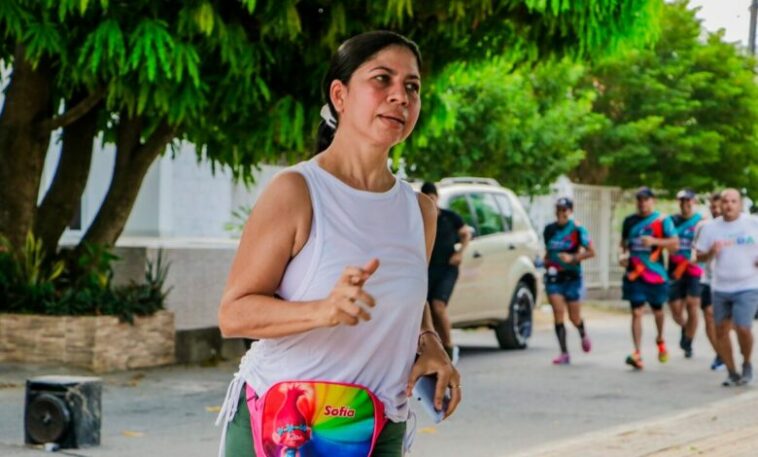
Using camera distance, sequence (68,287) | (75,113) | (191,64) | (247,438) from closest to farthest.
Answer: (247,438)
(191,64)
(75,113)
(68,287)

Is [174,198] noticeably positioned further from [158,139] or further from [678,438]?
[678,438]

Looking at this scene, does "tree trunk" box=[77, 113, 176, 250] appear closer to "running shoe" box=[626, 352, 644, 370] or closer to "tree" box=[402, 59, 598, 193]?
"running shoe" box=[626, 352, 644, 370]

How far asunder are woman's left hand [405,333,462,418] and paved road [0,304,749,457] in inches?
205

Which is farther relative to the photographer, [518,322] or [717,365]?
[518,322]

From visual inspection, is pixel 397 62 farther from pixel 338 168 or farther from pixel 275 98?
pixel 275 98

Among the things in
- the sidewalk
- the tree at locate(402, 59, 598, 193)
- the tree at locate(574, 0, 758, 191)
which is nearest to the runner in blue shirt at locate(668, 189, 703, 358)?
the sidewalk

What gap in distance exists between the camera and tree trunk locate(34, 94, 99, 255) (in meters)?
13.3

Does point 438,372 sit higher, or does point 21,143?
point 21,143

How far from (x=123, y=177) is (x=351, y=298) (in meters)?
10.9

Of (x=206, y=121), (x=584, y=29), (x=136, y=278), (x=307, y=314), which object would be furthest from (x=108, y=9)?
(x=307, y=314)

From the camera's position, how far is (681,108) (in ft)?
89.0

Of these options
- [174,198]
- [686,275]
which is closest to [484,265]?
[686,275]

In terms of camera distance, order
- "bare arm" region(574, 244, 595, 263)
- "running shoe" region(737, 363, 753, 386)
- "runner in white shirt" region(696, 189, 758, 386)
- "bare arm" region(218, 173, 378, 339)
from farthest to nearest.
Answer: "bare arm" region(574, 244, 595, 263), "running shoe" region(737, 363, 753, 386), "runner in white shirt" region(696, 189, 758, 386), "bare arm" region(218, 173, 378, 339)

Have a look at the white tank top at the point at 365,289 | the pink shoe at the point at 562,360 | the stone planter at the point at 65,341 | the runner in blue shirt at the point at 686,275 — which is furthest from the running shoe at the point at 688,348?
the white tank top at the point at 365,289
